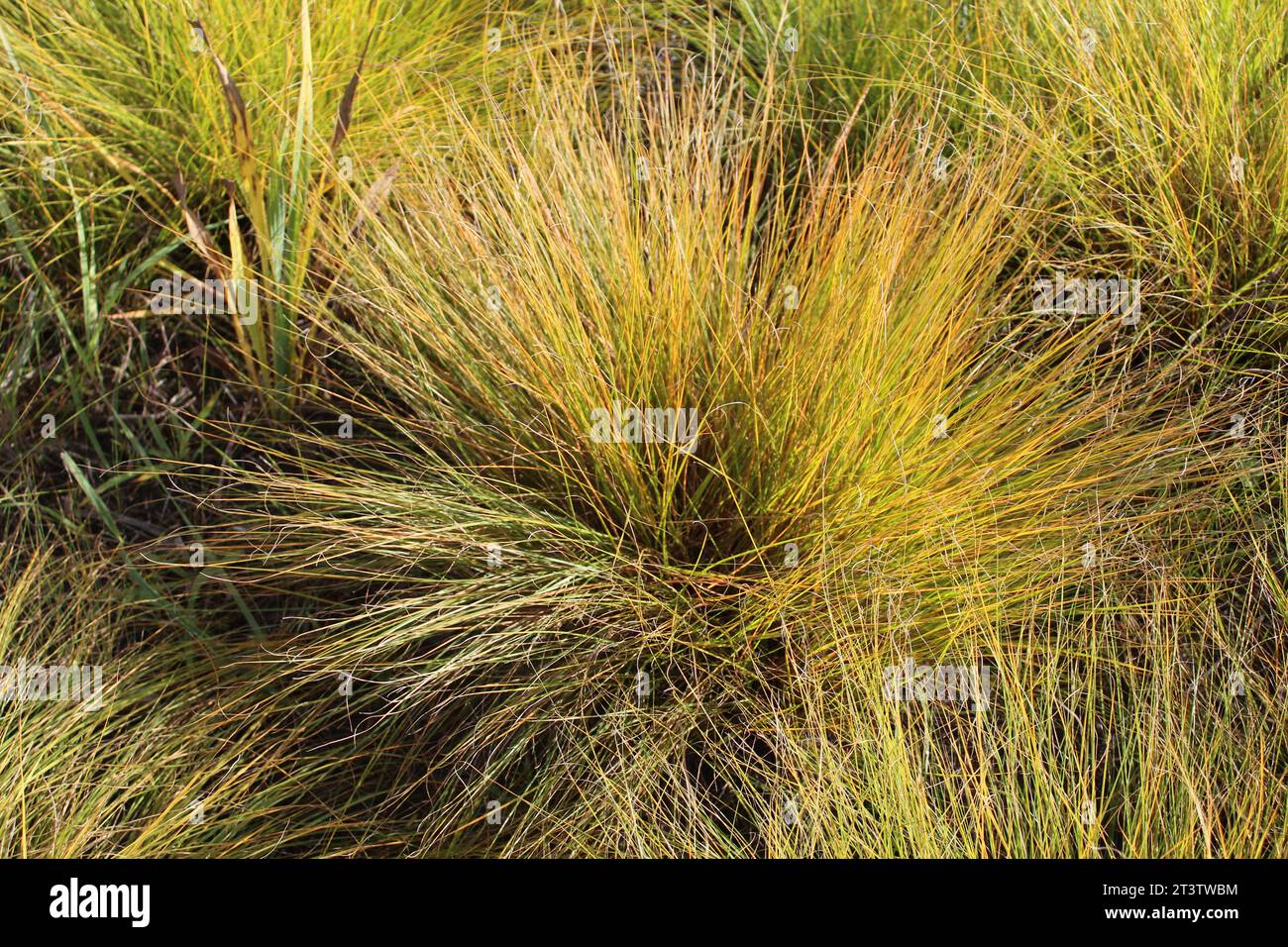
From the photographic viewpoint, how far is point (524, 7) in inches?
127

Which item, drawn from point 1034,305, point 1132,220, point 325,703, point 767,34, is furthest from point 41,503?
point 1132,220

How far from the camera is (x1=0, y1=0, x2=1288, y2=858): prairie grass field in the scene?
6.86 ft

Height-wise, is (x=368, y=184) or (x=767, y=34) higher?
(x=767, y=34)

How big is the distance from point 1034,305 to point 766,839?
1361 mm

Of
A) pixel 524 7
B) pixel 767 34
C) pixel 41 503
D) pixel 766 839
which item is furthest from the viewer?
pixel 524 7

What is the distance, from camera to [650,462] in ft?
6.97

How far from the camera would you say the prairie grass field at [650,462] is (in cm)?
209

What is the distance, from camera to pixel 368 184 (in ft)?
9.07

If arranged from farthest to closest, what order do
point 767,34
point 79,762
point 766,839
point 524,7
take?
point 524,7, point 767,34, point 79,762, point 766,839

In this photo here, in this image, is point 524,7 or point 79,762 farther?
point 524,7

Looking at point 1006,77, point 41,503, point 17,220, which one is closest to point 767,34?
point 1006,77
